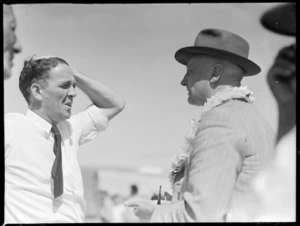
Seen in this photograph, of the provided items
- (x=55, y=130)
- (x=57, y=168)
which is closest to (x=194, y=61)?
(x=55, y=130)

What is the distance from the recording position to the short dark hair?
3.39 meters

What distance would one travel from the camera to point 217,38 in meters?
3.38

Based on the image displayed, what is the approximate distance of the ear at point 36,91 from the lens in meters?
3.39

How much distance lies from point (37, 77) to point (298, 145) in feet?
5.53

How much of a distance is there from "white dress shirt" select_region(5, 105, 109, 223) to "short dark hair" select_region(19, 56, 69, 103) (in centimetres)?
16

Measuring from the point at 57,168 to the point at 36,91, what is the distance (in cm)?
50

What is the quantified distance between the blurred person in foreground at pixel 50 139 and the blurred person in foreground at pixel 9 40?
0.10 meters

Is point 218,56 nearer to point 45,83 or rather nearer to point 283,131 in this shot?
point 283,131

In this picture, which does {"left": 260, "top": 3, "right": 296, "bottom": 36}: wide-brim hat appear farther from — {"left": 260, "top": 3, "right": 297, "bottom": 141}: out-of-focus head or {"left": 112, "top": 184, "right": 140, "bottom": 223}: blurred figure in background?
{"left": 112, "top": 184, "right": 140, "bottom": 223}: blurred figure in background

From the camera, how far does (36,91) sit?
3.39 meters

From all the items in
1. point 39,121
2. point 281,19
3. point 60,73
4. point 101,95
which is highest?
point 281,19

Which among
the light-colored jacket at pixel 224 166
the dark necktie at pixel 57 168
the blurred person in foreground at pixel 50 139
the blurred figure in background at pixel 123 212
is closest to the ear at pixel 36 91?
the blurred person in foreground at pixel 50 139

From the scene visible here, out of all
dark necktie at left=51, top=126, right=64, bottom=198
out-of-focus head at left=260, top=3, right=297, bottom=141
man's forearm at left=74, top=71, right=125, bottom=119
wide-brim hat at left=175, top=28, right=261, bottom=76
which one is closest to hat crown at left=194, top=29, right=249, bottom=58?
wide-brim hat at left=175, top=28, right=261, bottom=76

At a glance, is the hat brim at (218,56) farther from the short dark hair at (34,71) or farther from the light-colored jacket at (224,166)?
the short dark hair at (34,71)
